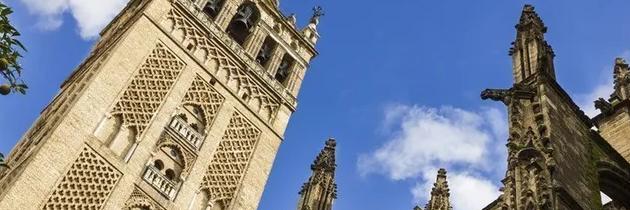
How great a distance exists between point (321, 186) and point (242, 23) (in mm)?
10630

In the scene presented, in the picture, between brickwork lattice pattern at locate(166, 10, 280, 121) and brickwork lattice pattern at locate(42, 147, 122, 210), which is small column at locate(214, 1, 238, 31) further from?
brickwork lattice pattern at locate(42, 147, 122, 210)

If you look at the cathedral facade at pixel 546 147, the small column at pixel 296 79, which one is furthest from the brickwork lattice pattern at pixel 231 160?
the cathedral facade at pixel 546 147

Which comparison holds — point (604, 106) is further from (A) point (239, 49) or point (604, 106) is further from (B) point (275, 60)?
(B) point (275, 60)

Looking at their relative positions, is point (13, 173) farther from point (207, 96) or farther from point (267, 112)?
point (267, 112)

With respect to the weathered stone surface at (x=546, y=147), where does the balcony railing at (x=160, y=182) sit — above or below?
above

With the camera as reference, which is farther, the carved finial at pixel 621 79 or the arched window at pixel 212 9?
the arched window at pixel 212 9

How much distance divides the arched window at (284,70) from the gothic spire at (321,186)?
27.7ft

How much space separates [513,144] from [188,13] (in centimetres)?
1555

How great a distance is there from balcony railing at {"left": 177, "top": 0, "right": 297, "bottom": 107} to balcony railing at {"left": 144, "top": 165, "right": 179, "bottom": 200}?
18.5ft

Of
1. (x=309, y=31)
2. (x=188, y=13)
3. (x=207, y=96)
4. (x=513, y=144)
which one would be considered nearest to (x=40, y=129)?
(x=207, y=96)

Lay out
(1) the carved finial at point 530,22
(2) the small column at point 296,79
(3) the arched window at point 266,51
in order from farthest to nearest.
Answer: (3) the arched window at point 266,51
(2) the small column at point 296,79
(1) the carved finial at point 530,22

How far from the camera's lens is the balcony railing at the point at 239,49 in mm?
22781

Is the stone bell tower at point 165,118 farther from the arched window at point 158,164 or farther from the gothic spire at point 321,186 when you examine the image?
the gothic spire at point 321,186

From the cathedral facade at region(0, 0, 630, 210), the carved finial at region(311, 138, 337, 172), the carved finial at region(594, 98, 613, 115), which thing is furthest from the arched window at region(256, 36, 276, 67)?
the carved finial at region(594, 98, 613, 115)
